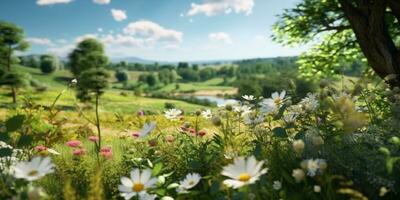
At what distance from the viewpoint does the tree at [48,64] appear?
A: 16785 centimetres

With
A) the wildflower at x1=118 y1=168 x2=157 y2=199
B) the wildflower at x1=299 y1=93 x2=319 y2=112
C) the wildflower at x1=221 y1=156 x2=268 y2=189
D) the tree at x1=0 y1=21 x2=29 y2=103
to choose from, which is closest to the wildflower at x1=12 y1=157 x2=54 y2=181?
the wildflower at x1=118 y1=168 x2=157 y2=199

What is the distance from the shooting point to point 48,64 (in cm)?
16725

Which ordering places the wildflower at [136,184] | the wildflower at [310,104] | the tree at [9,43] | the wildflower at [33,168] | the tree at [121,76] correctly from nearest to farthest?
→ 1. the wildflower at [33,168]
2. the wildflower at [136,184]
3. the wildflower at [310,104]
4. the tree at [9,43]
5. the tree at [121,76]

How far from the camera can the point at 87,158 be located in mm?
5648

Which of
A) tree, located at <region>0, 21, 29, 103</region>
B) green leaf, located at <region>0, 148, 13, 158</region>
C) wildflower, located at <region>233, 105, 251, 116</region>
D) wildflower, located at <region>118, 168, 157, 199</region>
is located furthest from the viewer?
tree, located at <region>0, 21, 29, 103</region>

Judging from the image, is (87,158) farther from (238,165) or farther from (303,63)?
(303,63)

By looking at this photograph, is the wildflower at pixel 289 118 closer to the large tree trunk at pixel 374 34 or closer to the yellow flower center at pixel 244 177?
the yellow flower center at pixel 244 177

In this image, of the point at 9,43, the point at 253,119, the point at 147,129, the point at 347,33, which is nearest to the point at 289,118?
the point at 253,119

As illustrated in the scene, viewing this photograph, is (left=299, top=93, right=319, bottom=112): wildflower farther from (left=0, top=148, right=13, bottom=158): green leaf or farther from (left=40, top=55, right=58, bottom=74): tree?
(left=40, top=55, right=58, bottom=74): tree

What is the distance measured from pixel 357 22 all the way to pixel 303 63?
8696 millimetres

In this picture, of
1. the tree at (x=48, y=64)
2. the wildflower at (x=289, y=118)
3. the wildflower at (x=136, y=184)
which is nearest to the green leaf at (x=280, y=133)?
the wildflower at (x=289, y=118)

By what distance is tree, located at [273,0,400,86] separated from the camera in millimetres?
9867

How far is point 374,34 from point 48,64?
16675 cm

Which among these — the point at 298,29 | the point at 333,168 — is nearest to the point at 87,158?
the point at 333,168
